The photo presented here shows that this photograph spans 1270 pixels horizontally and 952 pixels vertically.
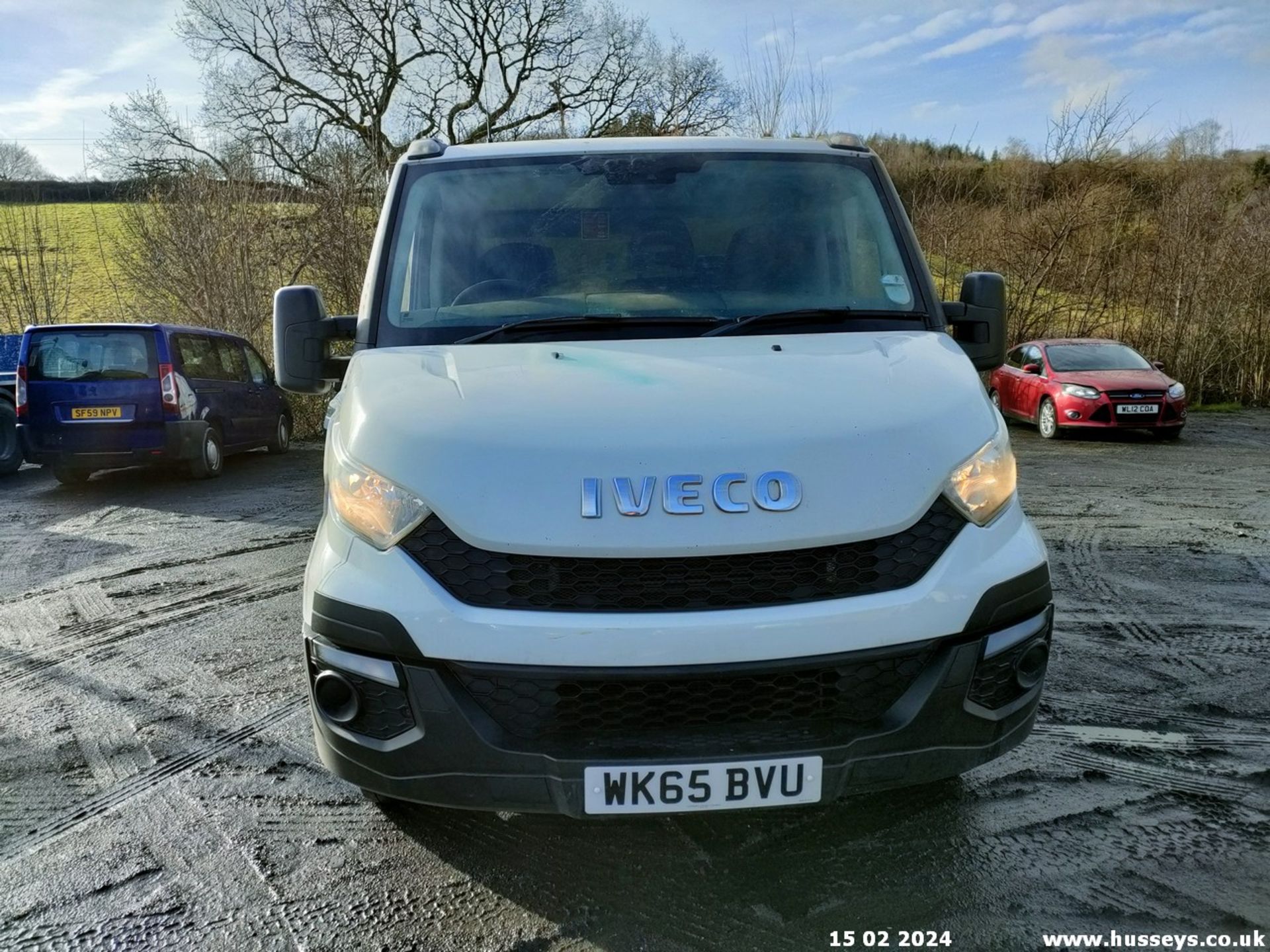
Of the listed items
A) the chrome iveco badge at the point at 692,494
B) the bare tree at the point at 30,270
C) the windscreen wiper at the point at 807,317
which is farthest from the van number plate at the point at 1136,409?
the bare tree at the point at 30,270

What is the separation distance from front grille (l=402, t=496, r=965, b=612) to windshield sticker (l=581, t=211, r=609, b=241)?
4.81ft

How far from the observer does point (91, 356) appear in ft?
35.9

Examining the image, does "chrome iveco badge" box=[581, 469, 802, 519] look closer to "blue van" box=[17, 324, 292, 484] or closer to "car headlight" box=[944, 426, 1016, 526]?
"car headlight" box=[944, 426, 1016, 526]

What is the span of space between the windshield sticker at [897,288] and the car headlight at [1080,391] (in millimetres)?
12989

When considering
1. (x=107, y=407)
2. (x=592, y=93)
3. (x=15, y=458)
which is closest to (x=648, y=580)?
(x=107, y=407)

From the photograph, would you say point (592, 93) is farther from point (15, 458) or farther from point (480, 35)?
point (15, 458)

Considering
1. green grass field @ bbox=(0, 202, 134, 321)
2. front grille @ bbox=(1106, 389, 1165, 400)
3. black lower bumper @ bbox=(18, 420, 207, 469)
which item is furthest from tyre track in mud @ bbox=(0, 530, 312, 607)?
green grass field @ bbox=(0, 202, 134, 321)

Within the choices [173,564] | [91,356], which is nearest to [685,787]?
[173,564]

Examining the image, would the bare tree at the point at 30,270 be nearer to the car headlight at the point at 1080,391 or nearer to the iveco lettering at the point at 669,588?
the car headlight at the point at 1080,391

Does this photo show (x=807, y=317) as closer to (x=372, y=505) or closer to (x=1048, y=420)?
(x=372, y=505)

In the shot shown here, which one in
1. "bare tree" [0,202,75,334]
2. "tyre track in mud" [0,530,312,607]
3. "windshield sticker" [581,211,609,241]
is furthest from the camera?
"bare tree" [0,202,75,334]

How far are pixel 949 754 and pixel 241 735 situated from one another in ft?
8.75

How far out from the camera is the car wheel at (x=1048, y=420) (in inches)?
615

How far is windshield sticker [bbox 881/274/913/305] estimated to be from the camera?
342 centimetres
